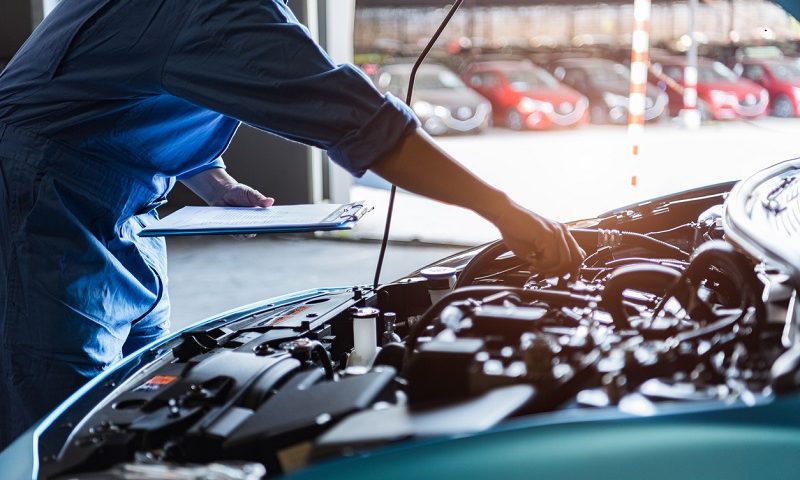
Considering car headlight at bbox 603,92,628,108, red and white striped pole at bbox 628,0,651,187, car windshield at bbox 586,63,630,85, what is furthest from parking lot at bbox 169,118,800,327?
car windshield at bbox 586,63,630,85

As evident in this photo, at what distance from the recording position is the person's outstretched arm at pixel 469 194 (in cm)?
131

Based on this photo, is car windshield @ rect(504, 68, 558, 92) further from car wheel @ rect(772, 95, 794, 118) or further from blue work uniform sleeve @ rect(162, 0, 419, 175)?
blue work uniform sleeve @ rect(162, 0, 419, 175)

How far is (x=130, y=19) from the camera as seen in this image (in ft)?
4.75

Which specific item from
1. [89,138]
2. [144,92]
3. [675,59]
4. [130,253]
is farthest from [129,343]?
[675,59]

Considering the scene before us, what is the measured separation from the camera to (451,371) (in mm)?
1084

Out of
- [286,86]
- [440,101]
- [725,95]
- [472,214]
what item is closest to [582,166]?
[472,214]

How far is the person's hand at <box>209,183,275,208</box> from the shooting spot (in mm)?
1930

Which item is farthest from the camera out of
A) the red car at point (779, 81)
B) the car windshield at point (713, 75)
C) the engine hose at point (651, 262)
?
the red car at point (779, 81)

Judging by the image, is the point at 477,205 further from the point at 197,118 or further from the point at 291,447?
the point at 197,118

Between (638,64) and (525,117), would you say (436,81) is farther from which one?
(638,64)

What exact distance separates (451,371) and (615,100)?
455 inches

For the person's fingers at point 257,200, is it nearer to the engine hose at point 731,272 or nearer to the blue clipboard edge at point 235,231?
the blue clipboard edge at point 235,231

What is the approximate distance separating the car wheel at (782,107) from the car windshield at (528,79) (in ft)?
9.51

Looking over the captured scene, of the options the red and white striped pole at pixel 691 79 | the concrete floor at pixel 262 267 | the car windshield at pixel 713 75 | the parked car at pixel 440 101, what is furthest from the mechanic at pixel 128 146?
the car windshield at pixel 713 75
